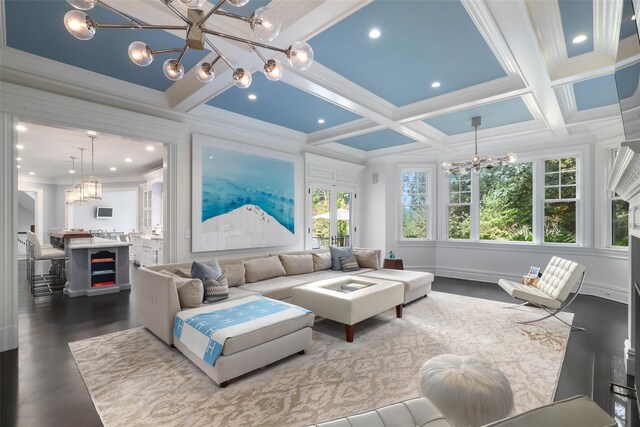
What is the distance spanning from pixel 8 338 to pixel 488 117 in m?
6.88

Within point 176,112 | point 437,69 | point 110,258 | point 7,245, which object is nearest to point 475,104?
point 437,69

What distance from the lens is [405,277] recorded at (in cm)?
472

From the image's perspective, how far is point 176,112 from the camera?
13.8 ft

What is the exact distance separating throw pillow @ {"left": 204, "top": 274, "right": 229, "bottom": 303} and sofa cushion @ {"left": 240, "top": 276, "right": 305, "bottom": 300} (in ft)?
1.50

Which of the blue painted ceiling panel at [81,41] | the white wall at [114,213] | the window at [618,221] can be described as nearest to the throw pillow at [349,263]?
the blue painted ceiling panel at [81,41]

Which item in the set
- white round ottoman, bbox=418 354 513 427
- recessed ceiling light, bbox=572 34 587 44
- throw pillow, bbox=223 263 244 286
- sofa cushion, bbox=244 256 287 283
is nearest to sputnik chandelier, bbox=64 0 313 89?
white round ottoman, bbox=418 354 513 427

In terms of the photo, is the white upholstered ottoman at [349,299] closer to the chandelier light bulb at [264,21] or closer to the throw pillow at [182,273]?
the throw pillow at [182,273]

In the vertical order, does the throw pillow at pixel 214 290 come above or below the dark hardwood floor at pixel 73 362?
above

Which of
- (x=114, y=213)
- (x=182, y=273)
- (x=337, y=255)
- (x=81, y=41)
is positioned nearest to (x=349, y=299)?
(x=182, y=273)

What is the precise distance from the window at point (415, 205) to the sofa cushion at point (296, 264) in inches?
124

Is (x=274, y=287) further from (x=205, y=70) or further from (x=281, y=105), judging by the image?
(x=205, y=70)

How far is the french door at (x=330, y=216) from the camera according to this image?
6.48 meters

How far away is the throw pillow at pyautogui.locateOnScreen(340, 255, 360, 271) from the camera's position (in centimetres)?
538

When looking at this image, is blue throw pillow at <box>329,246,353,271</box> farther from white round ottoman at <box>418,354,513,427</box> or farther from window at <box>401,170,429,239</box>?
white round ottoman at <box>418,354,513,427</box>
